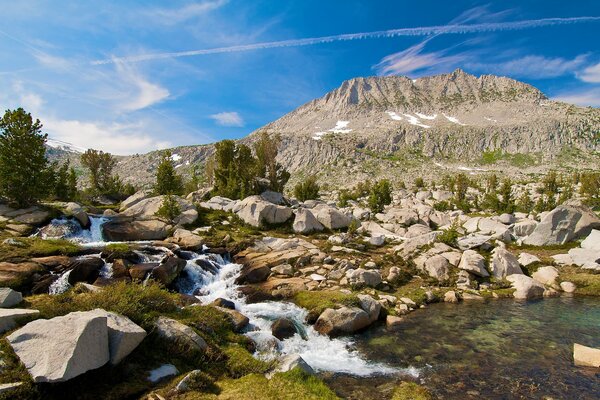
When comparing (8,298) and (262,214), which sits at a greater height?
(262,214)

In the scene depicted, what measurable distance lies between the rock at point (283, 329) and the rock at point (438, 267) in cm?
1828

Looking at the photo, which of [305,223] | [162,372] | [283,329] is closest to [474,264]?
[283,329]

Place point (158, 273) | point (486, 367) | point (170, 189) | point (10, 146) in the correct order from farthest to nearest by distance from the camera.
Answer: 1. point (170, 189)
2. point (10, 146)
3. point (158, 273)
4. point (486, 367)

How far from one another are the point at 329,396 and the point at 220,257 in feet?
87.4

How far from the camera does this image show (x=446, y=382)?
15062 millimetres

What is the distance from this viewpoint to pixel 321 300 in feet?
79.2

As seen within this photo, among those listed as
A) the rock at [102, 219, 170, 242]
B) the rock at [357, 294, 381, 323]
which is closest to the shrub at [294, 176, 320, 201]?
the rock at [102, 219, 170, 242]

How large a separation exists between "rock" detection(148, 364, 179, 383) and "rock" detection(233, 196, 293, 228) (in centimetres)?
4025

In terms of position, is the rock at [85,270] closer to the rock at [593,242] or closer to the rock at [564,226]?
A: the rock at [593,242]

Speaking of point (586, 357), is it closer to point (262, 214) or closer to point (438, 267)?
point (438, 267)

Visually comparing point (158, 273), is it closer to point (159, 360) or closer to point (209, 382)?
point (159, 360)

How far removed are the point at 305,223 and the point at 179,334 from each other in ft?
127

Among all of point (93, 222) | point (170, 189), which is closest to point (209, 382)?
point (93, 222)

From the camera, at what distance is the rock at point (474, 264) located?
32219mm
